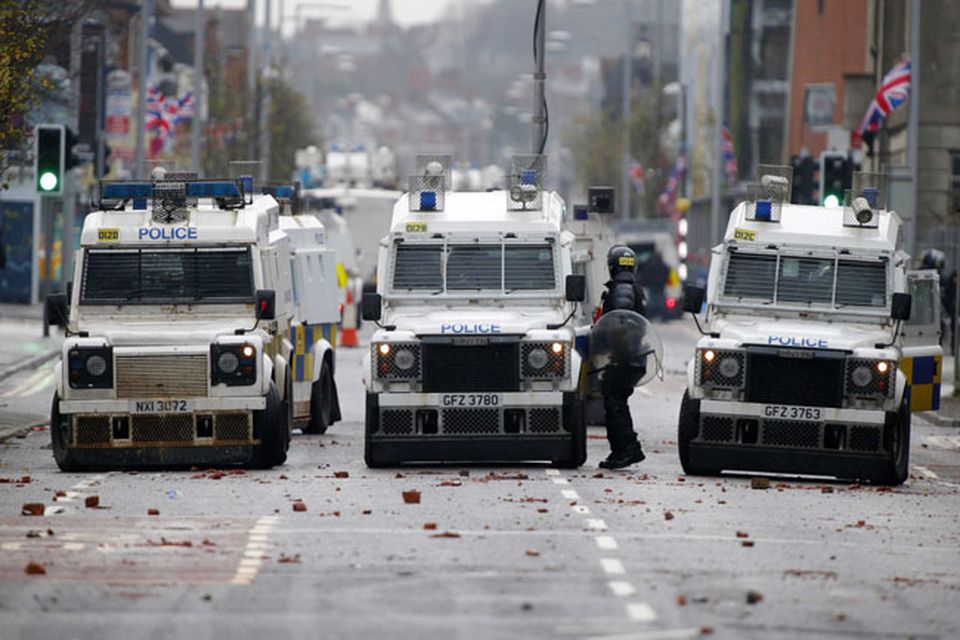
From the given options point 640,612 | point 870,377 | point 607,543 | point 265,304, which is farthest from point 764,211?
point 640,612

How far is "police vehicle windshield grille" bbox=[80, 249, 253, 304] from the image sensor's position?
23.6 metres

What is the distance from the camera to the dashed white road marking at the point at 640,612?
12484 millimetres

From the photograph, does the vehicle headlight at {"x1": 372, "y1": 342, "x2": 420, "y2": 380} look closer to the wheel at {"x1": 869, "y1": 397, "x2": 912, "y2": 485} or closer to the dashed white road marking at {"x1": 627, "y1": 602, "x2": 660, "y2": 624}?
the wheel at {"x1": 869, "y1": 397, "x2": 912, "y2": 485}

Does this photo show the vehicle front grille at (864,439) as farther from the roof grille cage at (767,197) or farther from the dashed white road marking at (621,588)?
the dashed white road marking at (621,588)

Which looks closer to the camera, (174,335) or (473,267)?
(174,335)

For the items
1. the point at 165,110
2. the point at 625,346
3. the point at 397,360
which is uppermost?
the point at 165,110

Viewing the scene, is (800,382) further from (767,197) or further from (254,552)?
(254,552)

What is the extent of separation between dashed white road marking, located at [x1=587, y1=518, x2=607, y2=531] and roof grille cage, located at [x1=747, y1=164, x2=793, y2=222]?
6.70 meters

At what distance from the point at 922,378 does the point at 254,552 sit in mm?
9785

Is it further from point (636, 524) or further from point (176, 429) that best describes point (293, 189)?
point (636, 524)

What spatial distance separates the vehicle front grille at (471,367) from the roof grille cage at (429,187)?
86.3 inches

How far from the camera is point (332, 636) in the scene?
1195 centimetres

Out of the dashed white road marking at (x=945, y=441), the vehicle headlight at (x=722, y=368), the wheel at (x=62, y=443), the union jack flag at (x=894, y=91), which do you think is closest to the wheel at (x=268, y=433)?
the wheel at (x=62, y=443)

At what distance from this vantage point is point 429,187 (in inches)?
962
